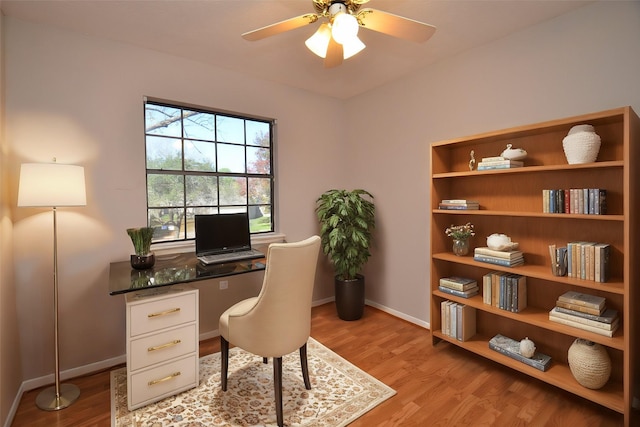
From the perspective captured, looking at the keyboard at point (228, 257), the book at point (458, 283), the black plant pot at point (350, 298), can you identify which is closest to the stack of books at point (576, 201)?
the book at point (458, 283)

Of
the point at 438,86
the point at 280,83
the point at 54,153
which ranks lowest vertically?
the point at 54,153

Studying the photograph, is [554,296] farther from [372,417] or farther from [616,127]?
[372,417]

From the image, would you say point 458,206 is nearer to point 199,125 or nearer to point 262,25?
point 262,25

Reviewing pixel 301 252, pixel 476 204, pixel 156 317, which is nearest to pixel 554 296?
pixel 476 204

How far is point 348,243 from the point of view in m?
3.24

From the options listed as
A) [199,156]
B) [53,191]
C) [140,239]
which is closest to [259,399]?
[140,239]

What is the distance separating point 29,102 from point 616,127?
3852 millimetres

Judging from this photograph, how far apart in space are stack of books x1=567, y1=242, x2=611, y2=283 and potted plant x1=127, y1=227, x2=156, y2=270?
286 cm

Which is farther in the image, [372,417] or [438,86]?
[438,86]

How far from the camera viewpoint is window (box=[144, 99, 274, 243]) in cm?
278

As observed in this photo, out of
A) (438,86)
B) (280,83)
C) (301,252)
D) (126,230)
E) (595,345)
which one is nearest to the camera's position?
(301,252)

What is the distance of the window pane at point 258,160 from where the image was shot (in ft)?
10.9

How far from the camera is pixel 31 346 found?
2.21 m

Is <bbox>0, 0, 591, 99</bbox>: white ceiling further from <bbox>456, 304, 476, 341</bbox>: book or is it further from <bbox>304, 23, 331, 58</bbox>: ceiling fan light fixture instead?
<bbox>456, 304, 476, 341</bbox>: book
